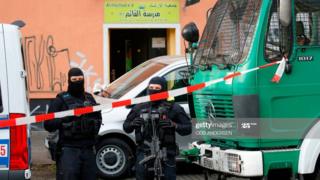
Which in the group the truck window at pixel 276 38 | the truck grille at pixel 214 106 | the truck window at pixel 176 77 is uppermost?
the truck window at pixel 276 38

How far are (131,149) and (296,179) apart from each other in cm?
358

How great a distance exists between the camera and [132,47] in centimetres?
1638

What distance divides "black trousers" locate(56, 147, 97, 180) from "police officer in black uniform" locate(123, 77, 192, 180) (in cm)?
Result: 50

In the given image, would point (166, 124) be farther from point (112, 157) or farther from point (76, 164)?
point (112, 157)

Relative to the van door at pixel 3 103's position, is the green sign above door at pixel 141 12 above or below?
above

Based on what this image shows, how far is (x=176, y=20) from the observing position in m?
15.0

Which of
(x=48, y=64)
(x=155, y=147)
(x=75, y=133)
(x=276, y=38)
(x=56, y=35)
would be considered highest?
(x=56, y=35)

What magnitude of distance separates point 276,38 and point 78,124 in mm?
2318

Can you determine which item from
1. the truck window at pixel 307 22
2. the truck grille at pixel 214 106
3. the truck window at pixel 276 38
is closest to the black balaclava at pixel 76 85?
the truck grille at pixel 214 106

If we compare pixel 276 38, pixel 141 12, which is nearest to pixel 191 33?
pixel 276 38

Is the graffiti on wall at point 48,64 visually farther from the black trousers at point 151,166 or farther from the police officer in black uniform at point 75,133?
the black trousers at point 151,166

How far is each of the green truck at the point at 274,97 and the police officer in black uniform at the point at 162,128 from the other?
0.56 meters

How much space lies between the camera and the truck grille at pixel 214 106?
6625 millimetres

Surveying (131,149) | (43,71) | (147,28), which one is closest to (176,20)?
(147,28)
